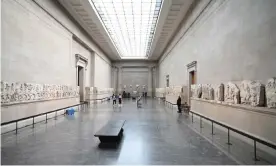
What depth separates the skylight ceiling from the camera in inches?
647

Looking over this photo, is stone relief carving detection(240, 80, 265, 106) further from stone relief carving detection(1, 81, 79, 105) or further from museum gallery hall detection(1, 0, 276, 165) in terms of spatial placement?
stone relief carving detection(1, 81, 79, 105)

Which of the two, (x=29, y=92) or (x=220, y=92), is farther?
(x=29, y=92)

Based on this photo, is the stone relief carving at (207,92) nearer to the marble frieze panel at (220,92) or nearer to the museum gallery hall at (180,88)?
the museum gallery hall at (180,88)

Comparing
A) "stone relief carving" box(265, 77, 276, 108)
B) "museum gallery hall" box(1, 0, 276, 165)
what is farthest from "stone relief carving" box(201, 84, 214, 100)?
"stone relief carving" box(265, 77, 276, 108)

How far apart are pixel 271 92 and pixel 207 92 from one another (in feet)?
19.4

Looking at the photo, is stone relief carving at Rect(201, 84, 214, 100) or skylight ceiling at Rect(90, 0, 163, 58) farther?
skylight ceiling at Rect(90, 0, 163, 58)

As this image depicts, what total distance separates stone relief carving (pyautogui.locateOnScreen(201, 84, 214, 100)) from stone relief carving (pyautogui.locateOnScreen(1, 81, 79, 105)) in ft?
28.6

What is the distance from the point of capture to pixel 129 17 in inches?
765

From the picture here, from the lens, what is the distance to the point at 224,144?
23.6ft

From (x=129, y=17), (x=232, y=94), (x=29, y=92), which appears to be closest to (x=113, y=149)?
(x=232, y=94)

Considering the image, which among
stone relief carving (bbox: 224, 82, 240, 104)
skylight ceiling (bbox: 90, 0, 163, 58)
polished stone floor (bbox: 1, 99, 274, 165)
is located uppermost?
skylight ceiling (bbox: 90, 0, 163, 58)

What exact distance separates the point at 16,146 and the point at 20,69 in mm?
4994

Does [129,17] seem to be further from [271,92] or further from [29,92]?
[271,92]

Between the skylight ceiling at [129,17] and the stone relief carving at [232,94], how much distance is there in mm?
8797
